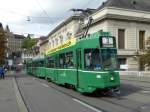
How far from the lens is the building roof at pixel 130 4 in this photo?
60237 mm

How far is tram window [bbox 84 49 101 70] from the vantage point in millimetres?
18859

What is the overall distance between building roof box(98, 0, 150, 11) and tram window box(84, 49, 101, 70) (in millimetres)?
40236

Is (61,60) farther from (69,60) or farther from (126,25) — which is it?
(126,25)

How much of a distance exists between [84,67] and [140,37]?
148ft

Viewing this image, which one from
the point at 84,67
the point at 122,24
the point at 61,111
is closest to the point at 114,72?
the point at 84,67

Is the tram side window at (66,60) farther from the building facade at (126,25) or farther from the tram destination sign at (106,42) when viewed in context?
the building facade at (126,25)

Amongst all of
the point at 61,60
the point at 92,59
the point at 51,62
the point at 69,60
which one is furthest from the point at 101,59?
the point at 51,62

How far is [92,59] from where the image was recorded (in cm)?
1906

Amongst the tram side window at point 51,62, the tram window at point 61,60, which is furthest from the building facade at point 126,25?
the tram window at point 61,60

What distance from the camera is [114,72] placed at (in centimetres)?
1878

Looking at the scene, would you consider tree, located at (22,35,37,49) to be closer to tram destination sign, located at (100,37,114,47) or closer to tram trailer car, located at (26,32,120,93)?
tram trailer car, located at (26,32,120,93)

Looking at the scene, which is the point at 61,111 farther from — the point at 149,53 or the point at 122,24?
the point at 122,24

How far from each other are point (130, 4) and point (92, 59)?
46.1 meters

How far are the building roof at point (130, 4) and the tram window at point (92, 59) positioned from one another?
40236 millimetres
